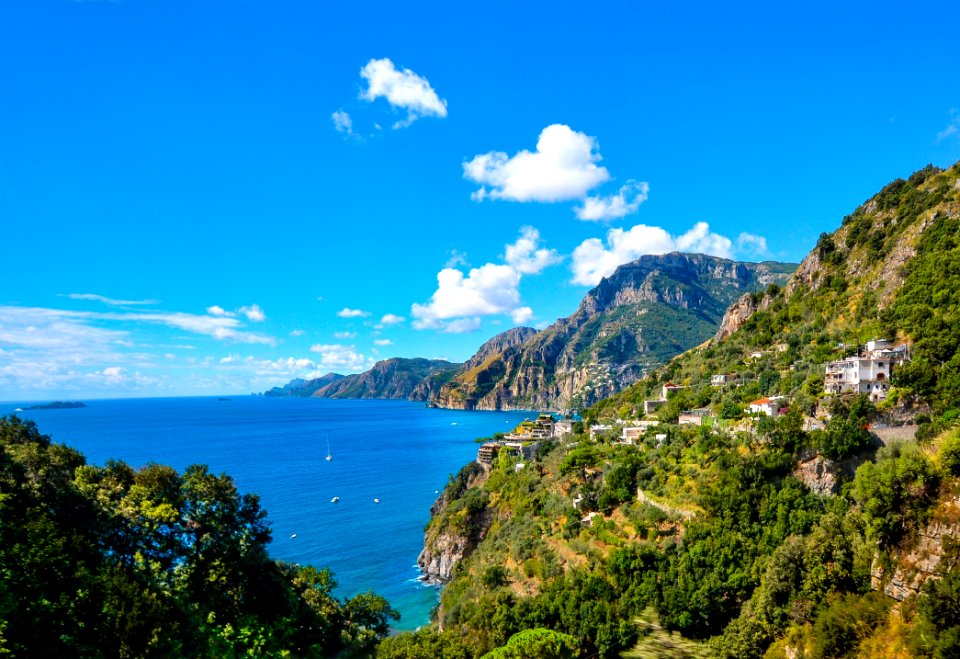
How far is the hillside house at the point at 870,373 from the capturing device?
3606cm

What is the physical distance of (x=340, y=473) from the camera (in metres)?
99.6

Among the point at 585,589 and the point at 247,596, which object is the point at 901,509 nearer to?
the point at 585,589

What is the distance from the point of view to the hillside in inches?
803

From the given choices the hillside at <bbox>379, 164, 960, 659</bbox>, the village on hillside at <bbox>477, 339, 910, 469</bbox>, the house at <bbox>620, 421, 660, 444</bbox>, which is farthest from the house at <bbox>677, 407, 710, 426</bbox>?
the house at <bbox>620, 421, 660, 444</bbox>

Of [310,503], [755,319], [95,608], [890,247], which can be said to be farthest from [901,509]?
[310,503]

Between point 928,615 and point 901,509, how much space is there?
488 centimetres

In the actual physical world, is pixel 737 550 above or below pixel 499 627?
above

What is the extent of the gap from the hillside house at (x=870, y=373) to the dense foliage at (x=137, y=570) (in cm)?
3771

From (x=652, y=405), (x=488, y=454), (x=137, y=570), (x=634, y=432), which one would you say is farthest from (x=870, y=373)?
(x=488, y=454)

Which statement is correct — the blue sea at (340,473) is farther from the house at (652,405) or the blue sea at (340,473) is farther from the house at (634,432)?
the house at (652,405)

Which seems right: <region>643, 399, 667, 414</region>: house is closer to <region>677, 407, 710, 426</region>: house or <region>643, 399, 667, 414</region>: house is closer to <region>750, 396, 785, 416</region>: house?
<region>677, 407, 710, 426</region>: house

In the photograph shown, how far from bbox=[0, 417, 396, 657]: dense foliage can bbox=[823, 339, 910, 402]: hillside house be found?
37.7 meters

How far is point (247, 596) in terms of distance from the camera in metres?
23.3

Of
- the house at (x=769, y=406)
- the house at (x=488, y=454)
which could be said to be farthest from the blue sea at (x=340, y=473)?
the house at (x=769, y=406)
